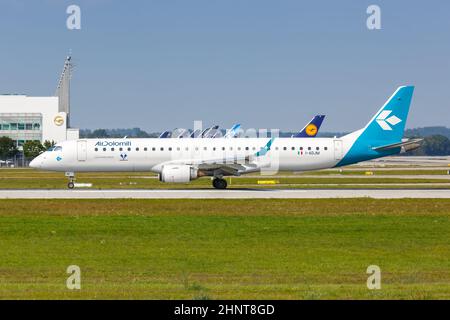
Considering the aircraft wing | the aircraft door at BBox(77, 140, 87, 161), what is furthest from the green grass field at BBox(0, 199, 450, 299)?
the aircraft door at BBox(77, 140, 87, 161)

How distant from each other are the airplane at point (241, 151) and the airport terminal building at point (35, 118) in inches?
3421

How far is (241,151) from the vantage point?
52906mm

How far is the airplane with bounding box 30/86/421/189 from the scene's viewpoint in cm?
5234

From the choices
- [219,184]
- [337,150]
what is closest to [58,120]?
[219,184]

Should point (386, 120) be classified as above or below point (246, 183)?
above

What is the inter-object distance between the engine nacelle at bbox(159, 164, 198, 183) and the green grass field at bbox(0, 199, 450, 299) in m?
9.92

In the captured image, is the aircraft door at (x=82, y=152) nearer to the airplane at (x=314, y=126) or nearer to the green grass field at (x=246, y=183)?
the green grass field at (x=246, y=183)

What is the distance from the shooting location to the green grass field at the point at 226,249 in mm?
16953

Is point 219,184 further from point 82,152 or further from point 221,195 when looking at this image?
point 82,152

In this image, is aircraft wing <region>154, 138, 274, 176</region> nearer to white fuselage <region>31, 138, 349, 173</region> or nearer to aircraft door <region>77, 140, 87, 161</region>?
white fuselage <region>31, 138, 349, 173</region>

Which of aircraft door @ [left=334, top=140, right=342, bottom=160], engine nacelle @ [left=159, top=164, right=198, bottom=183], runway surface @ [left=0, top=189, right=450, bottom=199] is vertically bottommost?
runway surface @ [left=0, top=189, right=450, bottom=199]

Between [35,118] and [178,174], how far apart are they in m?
97.1

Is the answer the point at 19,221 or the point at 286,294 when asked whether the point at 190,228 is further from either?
the point at 286,294
